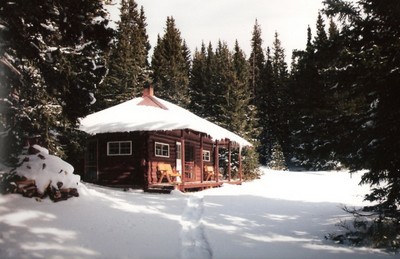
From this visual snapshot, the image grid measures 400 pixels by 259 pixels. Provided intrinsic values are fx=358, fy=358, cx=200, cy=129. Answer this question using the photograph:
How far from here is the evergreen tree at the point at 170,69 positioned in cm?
4312

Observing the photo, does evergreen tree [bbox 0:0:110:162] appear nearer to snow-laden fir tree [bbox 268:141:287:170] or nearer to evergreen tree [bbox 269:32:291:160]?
snow-laden fir tree [bbox 268:141:287:170]

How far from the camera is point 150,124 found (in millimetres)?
18266

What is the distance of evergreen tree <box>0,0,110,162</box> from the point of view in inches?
273

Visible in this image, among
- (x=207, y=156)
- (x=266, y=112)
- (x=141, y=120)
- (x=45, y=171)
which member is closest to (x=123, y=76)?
(x=207, y=156)

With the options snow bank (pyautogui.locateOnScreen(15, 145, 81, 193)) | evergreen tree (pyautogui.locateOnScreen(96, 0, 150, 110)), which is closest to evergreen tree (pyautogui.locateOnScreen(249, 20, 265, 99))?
evergreen tree (pyautogui.locateOnScreen(96, 0, 150, 110))

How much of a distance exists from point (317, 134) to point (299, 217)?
15.8 feet

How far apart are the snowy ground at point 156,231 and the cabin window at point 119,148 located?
7.73 meters

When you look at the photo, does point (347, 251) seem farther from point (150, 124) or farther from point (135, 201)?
point (150, 124)

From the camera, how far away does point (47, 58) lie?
8164 millimetres

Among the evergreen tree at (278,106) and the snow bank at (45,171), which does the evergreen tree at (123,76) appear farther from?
the snow bank at (45,171)

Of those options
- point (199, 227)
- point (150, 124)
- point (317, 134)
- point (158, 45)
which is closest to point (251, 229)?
point (199, 227)

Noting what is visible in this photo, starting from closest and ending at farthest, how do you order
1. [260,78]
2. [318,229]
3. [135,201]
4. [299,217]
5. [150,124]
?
1. [318,229]
2. [299,217]
3. [135,201]
4. [150,124]
5. [260,78]

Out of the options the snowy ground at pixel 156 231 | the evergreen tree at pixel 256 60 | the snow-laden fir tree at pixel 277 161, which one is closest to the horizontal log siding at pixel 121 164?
the snowy ground at pixel 156 231

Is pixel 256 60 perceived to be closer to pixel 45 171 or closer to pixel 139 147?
pixel 139 147
